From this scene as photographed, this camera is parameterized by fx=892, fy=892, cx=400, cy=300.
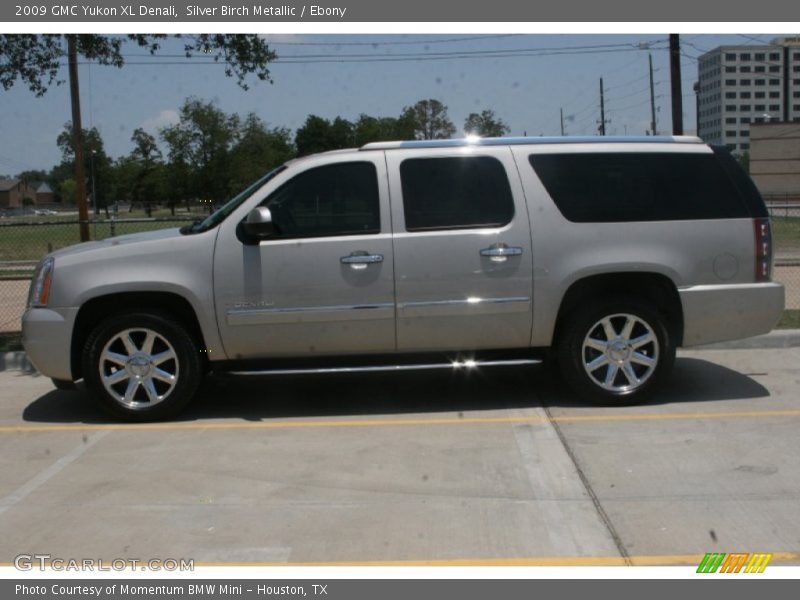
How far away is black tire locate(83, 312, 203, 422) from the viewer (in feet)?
21.3

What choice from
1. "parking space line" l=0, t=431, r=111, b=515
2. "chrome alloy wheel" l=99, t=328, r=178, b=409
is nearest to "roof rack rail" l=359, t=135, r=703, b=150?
"chrome alloy wheel" l=99, t=328, r=178, b=409

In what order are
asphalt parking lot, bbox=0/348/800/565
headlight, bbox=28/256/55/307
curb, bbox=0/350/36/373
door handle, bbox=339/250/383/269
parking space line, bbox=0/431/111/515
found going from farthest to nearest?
curb, bbox=0/350/36/373 → headlight, bbox=28/256/55/307 → door handle, bbox=339/250/383/269 → parking space line, bbox=0/431/111/515 → asphalt parking lot, bbox=0/348/800/565

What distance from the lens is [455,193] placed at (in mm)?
6613

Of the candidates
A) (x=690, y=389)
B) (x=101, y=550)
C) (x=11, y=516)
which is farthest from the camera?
(x=690, y=389)

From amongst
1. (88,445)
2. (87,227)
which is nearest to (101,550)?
(88,445)

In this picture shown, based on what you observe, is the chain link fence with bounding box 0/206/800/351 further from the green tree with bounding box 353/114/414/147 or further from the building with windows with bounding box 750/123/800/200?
the building with windows with bounding box 750/123/800/200

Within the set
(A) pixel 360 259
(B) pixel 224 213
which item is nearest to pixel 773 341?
(A) pixel 360 259

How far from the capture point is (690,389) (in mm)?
7359

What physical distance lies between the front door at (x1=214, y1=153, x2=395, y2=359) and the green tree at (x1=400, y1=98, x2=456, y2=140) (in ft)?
28.2

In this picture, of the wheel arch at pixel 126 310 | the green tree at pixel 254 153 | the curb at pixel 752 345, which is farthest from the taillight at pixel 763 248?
the green tree at pixel 254 153

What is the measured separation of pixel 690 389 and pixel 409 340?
2.50m

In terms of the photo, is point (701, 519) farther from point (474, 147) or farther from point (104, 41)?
point (104, 41)

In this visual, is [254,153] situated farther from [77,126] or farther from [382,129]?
[77,126]

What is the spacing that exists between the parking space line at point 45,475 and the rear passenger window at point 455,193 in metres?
2.73
